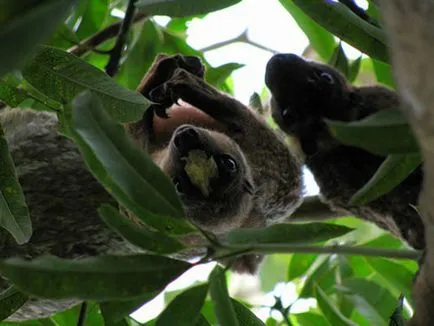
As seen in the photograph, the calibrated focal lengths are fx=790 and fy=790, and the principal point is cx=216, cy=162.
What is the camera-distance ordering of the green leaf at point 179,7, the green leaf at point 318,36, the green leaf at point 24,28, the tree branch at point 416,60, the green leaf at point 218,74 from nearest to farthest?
the tree branch at point 416,60 → the green leaf at point 24,28 → the green leaf at point 179,7 → the green leaf at point 318,36 → the green leaf at point 218,74

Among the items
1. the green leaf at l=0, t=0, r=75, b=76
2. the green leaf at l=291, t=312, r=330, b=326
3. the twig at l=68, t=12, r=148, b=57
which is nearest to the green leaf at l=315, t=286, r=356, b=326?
the green leaf at l=291, t=312, r=330, b=326

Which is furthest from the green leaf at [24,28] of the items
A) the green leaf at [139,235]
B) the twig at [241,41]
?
the twig at [241,41]

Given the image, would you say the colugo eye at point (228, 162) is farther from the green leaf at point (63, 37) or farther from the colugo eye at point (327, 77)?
the green leaf at point (63, 37)

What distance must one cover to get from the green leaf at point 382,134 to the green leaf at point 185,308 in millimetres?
322

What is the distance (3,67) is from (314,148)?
4.79ft

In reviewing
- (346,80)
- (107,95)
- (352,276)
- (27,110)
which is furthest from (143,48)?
(107,95)

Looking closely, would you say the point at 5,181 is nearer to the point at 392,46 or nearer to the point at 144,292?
the point at 144,292

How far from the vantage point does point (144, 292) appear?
2.89 feet

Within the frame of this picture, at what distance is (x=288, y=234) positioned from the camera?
3.06 ft

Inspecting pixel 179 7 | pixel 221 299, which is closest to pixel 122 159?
pixel 221 299

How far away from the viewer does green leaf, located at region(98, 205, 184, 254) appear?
0.89 m

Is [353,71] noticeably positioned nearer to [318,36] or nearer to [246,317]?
[318,36]

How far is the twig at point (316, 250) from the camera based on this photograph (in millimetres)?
792

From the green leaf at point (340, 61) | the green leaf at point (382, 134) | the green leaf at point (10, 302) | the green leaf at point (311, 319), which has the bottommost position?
the green leaf at point (311, 319)
